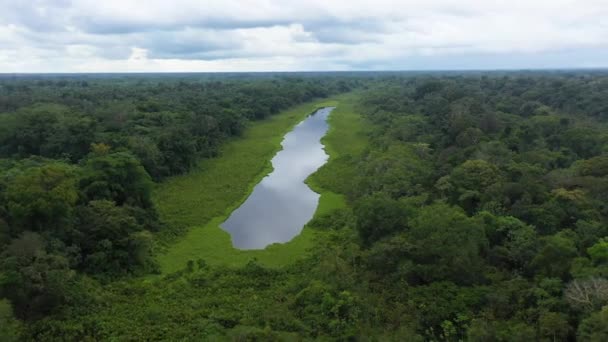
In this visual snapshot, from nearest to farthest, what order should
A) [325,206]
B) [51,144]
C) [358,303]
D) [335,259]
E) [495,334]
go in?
[495,334] < [358,303] < [335,259] < [325,206] < [51,144]

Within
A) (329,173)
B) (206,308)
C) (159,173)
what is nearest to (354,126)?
(329,173)

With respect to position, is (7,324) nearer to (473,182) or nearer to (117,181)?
(117,181)

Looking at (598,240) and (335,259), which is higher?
(598,240)

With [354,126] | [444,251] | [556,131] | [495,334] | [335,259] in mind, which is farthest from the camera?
[354,126]

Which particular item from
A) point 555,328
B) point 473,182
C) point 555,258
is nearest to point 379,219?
point 555,258

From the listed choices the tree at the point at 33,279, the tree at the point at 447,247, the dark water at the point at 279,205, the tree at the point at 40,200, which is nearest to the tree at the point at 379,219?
the tree at the point at 447,247

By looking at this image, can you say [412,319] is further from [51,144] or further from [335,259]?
[51,144]

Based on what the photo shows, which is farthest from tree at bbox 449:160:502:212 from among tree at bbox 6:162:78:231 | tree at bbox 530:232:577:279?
tree at bbox 6:162:78:231
